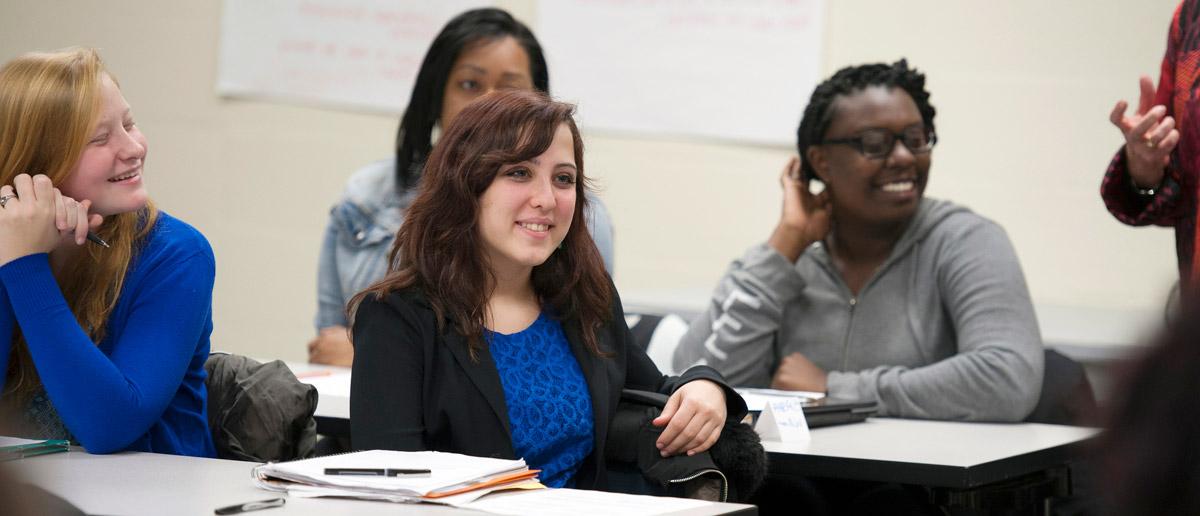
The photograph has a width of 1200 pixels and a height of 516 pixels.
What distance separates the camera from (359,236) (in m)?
3.21

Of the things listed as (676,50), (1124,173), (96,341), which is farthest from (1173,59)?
(676,50)

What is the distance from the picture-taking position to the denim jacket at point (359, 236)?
3184mm

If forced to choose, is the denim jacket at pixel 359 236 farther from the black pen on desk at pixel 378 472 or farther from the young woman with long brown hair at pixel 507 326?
the black pen on desk at pixel 378 472

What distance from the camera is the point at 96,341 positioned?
200 centimetres

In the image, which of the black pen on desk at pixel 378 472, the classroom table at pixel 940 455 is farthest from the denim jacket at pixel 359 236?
the black pen on desk at pixel 378 472

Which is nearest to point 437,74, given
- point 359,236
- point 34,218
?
point 359,236

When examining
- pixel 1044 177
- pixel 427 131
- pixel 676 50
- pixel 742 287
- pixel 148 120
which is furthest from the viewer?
pixel 148 120

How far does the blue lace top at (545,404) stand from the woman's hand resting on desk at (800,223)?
952mm

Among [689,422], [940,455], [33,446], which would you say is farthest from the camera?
[940,455]

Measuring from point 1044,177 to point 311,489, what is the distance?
9.06 feet

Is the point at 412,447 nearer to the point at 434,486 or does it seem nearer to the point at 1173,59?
the point at 434,486

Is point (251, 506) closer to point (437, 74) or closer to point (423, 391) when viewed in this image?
point (423, 391)

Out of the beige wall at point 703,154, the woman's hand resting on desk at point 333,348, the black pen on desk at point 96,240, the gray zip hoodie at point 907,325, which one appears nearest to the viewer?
the black pen on desk at point 96,240

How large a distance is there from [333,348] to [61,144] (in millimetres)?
1202
